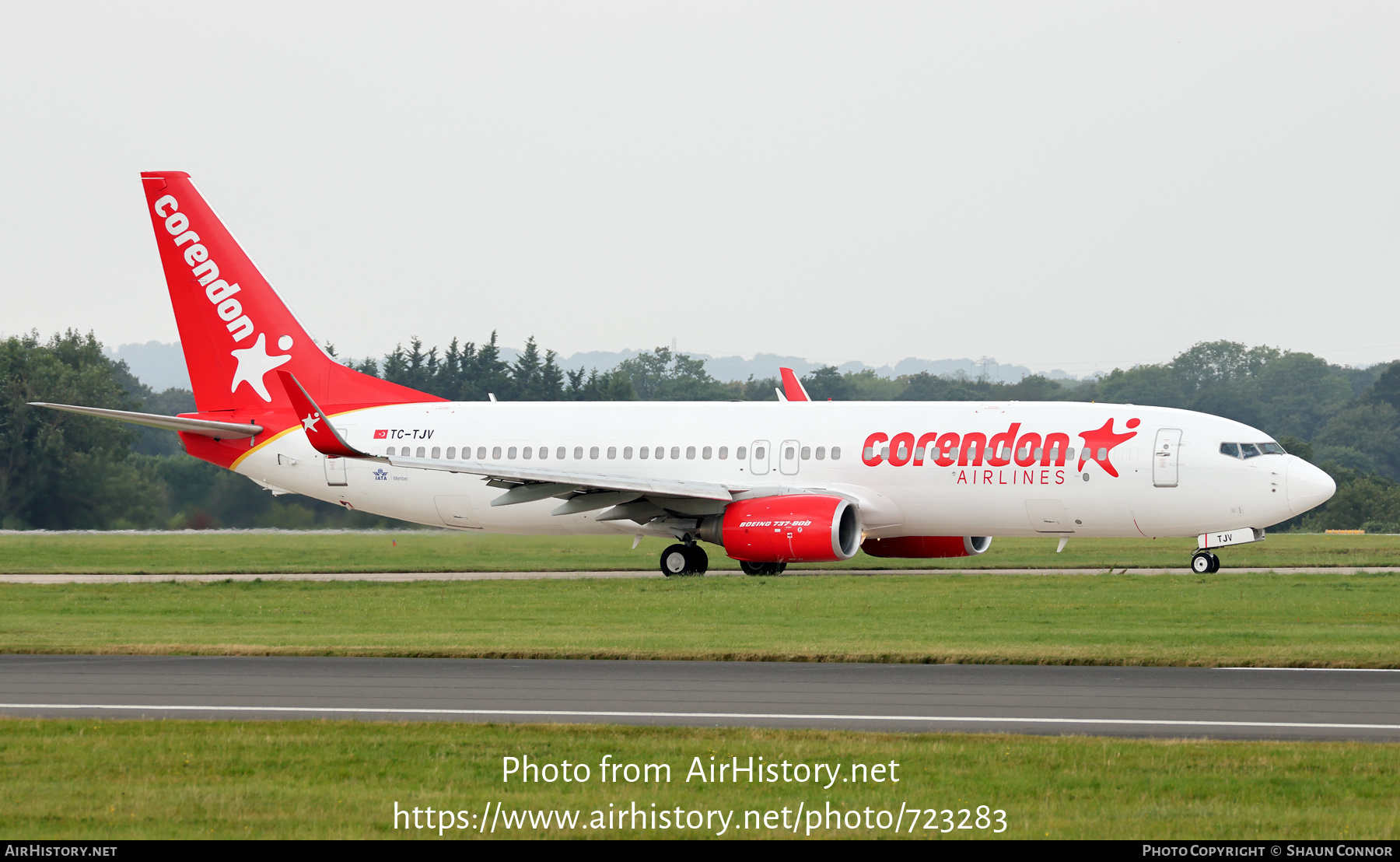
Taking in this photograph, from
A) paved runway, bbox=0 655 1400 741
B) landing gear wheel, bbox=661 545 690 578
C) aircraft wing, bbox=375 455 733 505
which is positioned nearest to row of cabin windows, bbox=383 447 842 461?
aircraft wing, bbox=375 455 733 505

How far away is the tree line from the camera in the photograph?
4953 centimetres

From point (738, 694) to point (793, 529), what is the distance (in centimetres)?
1648

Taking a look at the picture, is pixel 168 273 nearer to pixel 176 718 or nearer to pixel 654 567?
pixel 654 567

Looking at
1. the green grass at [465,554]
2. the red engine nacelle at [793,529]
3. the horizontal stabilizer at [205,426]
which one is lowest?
the green grass at [465,554]

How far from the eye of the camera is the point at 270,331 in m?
39.4

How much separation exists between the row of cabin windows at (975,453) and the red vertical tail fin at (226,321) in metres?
11.7

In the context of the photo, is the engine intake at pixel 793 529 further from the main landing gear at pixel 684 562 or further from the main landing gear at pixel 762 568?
the main landing gear at pixel 684 562

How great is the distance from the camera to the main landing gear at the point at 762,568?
35.0 meters

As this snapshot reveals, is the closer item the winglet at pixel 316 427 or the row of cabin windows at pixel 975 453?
the winglet at pixel 316 427

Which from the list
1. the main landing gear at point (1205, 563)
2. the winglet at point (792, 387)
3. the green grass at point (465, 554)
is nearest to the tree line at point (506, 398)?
the green grass at point (465, 554)

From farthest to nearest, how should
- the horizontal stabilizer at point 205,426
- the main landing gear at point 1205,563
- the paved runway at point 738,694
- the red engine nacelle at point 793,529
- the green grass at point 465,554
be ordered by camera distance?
the green grass at point 465,554
the horizontal stabilizer at point 205,426
the main landing gear at point 1205,563
the red engine nacelle at point 793,529
the paved runway at point 738,694

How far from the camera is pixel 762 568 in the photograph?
3516cm

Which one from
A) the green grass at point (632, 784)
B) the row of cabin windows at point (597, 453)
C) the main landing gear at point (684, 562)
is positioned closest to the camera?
the green grass at point (632, 784)

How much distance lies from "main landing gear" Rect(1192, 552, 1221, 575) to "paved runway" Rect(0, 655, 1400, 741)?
15.6 meters
